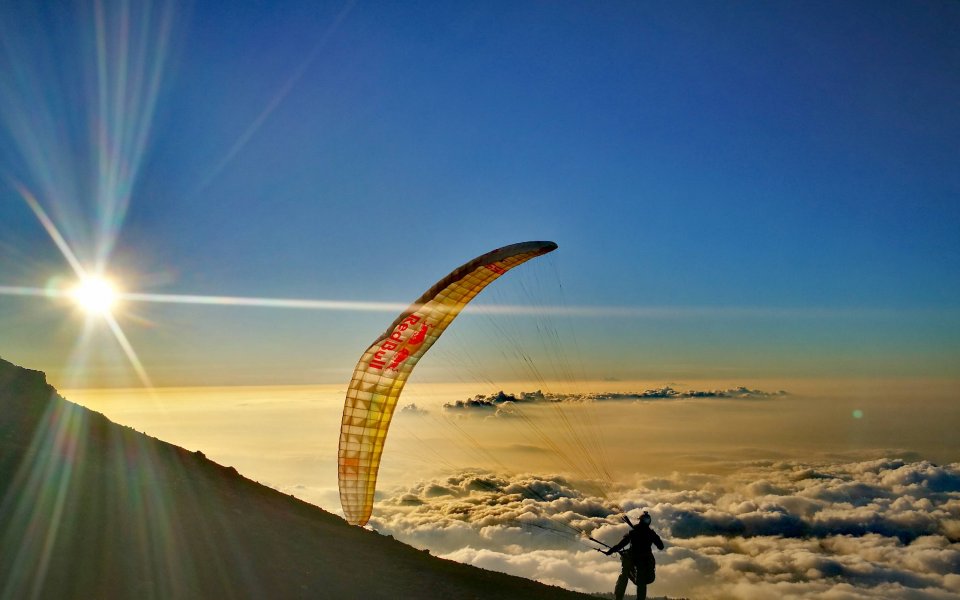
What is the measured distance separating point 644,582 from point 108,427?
50.4 ft

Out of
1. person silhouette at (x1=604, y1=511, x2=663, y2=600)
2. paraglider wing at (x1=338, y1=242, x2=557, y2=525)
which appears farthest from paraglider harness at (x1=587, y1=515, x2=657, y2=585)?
paraglider wing at (x1=338, y1=242, x2=557, y2=525)

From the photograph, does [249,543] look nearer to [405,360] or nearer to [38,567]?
[38,567]

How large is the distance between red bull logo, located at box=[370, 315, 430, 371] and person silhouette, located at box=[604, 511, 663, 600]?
7.65m

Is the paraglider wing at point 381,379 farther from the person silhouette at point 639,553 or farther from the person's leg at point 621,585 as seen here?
the person's leg at point 621,585

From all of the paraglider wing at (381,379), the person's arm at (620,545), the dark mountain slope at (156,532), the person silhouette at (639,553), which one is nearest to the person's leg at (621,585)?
the person silhouette at (639,553)

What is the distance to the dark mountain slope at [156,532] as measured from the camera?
11.8m

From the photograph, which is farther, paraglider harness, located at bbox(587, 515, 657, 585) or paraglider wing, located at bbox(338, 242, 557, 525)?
paraglider wing, located at bbox(338, 242, 557, 525)

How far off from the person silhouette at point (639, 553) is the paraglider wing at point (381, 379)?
7296 mm

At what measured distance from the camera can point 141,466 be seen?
16.5 m

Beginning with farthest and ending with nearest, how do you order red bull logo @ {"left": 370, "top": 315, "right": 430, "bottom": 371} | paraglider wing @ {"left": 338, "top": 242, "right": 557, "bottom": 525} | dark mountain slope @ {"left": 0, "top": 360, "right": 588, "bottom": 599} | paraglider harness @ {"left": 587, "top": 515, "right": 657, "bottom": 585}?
1. red bull logo @ {"left": 370, "top": 315, "right": 430, "bottom": 371}
2. paraglider wing @ {"left": 338, "top": 242, "right": 557, "bottom": 525}
3. paraglider harness @ {"left": 587, "top": 515, "right": 657, "bottom": 585}
4. dark mountain slope @ {"left": 0, "top": 360, "right": 588, "bottom": 599}

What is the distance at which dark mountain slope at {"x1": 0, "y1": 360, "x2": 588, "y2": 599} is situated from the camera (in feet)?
38.7

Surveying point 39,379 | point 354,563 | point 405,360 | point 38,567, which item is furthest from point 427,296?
point 39,379

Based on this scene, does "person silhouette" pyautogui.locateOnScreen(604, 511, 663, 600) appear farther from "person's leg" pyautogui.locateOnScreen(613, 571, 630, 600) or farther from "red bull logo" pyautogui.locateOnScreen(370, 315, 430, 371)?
"red bull logo" pyautogui.locateOnScreen(370, 315, 430, 371)

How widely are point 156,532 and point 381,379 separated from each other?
7.22 meters
